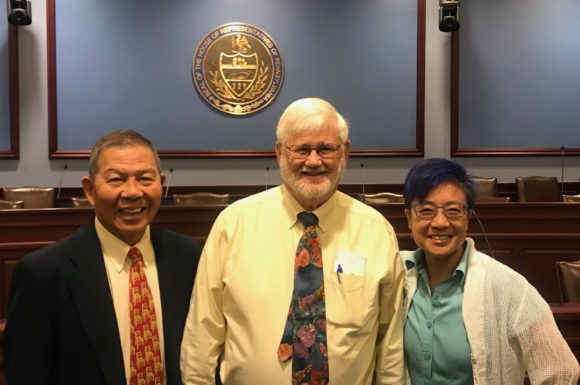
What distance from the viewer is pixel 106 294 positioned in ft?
4.98

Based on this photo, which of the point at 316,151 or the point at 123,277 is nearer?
the point at 123,277

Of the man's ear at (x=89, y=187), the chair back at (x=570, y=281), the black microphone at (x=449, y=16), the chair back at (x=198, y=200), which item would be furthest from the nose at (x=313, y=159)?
the black microphone at (x=449, y=16)

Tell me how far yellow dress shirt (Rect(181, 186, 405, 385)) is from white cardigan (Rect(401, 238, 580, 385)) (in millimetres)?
227

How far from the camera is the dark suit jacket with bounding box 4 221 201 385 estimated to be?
4.73ft

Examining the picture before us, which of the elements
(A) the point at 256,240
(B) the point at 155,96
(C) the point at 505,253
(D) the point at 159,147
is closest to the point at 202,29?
(B) the point at 155,96

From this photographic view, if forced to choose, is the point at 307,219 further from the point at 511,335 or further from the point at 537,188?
the point at 537,188

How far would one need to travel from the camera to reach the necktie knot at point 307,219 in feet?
5.79

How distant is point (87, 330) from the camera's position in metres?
1.47

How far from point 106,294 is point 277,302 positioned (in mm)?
489

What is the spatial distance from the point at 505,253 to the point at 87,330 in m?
3.60

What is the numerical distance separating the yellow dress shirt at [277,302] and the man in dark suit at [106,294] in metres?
0.09

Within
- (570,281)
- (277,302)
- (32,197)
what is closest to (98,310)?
(277,302)

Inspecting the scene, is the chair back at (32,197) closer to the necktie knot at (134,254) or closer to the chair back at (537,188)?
the necktie knot at (134,254)

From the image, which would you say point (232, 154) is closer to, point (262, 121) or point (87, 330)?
point (262, 121)
